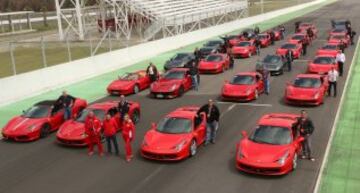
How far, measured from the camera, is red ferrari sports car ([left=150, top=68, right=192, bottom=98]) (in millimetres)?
25125

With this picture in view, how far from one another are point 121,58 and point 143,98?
1276cm

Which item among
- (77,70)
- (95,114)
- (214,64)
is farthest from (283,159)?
(77,70)

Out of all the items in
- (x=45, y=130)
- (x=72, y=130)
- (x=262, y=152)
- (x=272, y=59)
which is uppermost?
(x=272, y=59)

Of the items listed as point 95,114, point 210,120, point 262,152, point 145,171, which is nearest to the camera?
point 262,152

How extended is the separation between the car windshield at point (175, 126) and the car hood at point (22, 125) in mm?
5440

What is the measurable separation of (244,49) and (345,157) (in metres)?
24.1

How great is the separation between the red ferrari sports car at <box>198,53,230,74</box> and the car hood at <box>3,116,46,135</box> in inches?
588

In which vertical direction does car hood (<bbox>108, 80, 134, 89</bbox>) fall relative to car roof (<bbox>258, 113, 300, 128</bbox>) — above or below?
above

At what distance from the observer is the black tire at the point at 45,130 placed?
19094 millimetres

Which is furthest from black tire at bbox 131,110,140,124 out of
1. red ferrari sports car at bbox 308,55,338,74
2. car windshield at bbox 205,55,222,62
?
car windshield at bbox 205,55,222,62

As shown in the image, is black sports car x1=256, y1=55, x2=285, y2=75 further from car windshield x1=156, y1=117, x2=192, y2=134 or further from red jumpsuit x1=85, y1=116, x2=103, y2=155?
red jumpsuit x1=85, y1=116, x2=103, y2=155

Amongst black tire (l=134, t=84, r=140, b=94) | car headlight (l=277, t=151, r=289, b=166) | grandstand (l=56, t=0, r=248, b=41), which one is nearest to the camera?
car headlight (l=277, t=151, r=289, b=166)

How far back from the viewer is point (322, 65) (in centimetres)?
2831

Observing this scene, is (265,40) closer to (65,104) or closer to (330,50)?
(330,50)
